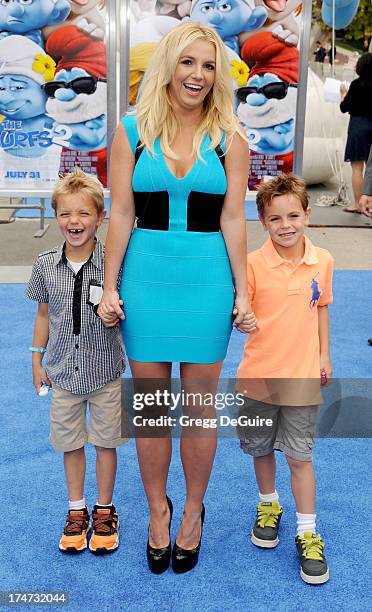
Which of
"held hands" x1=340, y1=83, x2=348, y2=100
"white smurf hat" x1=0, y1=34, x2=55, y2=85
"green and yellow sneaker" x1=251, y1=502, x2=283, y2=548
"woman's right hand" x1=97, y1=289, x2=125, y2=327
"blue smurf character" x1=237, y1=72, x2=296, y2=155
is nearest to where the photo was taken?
"woman's right hand" x1=97, y1=289, x2=125, y2=327

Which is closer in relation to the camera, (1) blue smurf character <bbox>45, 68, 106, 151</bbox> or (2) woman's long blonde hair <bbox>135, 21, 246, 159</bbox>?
(2) woman's long blonde hair <bbox>135, 21, 246, 159</bbox>

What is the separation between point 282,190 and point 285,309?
392 mm

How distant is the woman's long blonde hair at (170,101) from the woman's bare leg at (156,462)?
70cm

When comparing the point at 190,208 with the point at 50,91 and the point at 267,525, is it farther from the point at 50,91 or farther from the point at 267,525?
the point at 50,91

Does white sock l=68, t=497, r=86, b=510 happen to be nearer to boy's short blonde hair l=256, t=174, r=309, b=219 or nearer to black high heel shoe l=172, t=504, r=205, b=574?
black high heel shoe l=172, t=504, r=205, b=574

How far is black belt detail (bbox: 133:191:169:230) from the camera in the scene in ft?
7.61

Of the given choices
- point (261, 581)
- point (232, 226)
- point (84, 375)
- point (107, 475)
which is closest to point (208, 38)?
point (232, 226)

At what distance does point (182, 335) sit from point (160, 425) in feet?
1.15

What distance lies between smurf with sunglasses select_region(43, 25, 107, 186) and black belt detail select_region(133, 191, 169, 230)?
3.68m

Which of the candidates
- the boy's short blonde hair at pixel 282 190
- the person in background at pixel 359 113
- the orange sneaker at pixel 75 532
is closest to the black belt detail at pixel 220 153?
the boy's short blonde hair at pixel 282 190

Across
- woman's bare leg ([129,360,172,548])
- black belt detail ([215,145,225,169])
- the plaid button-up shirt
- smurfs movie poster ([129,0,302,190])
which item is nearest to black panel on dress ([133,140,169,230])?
black belt detail ([215,145,225,169])

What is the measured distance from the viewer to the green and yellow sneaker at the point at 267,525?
2736mm

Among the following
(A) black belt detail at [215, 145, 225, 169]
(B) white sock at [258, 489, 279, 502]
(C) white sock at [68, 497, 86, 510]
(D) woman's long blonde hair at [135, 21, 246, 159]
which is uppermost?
(D) woman's long blonde hair at [135, 21, 246, 159]

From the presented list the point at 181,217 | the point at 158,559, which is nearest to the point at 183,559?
the point at 158,559
